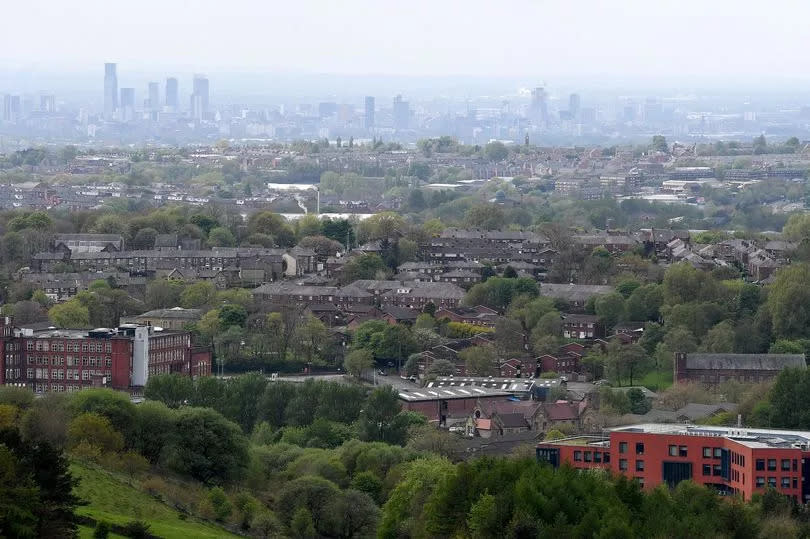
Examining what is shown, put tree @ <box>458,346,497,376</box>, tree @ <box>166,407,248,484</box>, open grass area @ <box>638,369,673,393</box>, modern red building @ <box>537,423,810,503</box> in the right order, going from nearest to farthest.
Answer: modern red building @ <box>537,423,810,503</box> → tree @ <box>166,407,248,484</box> → open grass area @ <box>638,369,673,393</box> → tree @ <box>458,346,497,376</box>

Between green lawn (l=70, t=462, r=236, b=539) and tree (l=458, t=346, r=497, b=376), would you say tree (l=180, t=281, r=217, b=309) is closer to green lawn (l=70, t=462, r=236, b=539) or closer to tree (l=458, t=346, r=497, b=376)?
tree (l=458, t=346, r=497, b=376)

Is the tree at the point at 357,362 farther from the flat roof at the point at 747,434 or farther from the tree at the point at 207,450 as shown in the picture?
the tree at the point at 207,450

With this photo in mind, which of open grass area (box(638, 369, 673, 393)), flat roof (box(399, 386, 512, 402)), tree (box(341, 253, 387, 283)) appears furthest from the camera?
tree (box(341, 253, 387, 283))

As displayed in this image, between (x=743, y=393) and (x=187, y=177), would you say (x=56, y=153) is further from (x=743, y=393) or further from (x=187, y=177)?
(x=743, y=393)

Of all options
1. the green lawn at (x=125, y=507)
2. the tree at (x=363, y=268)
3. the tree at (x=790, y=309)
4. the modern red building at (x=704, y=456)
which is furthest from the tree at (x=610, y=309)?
the green lawn at (x=125, y=507)

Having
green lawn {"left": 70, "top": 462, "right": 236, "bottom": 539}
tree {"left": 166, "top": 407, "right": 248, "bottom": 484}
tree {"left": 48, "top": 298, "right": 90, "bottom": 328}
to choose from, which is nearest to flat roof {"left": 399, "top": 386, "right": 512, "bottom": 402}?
tree {"left": 48, "top": 298, "right": 90, "bottom": 328}

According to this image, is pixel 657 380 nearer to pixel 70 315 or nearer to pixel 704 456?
pixel 70 315

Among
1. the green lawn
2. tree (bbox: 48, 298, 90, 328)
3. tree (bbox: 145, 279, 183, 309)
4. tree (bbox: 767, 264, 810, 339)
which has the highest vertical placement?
the green lawn
